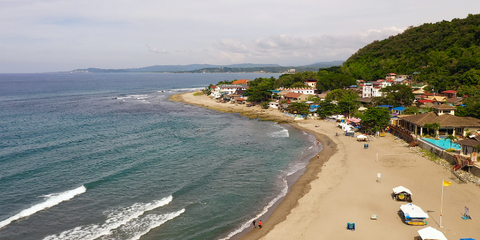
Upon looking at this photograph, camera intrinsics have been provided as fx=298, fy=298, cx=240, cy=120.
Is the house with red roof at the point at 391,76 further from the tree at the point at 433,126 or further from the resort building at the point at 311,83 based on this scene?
the tree at the point at 433,126

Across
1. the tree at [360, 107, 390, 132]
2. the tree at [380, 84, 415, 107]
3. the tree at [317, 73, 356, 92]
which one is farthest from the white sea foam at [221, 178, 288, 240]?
the tree at [317, 73, 356, 92]

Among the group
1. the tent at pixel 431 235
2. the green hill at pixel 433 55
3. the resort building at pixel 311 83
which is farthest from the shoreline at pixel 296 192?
the resort building at pixel 311 83

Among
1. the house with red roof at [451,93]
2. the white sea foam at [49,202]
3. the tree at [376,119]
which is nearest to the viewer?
the white sea foam at [49,202]

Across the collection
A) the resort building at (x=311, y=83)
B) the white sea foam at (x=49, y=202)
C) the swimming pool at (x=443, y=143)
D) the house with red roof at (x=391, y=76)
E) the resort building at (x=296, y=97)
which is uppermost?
the house with red roof at (x=391, y=76)

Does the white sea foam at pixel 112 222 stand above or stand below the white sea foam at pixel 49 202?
below

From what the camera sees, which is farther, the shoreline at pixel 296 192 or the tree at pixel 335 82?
the tree at pixel 335 82

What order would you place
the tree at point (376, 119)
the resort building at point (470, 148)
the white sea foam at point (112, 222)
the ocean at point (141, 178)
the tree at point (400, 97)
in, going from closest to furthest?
the white sea foam at point (112, 222) → the ocean at point (141, 178) → the resort building at point (470, 148) → the tree at point (376, 119) → the tree at point (400, 97)

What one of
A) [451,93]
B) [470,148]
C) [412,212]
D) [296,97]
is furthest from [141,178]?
[451,93]
